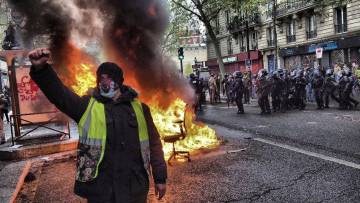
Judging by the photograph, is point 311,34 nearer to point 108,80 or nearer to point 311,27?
point 311,27

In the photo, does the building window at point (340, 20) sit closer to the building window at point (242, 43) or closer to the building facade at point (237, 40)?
the building facade at point (237, 40)

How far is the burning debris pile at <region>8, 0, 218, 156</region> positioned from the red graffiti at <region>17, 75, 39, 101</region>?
0.84 m

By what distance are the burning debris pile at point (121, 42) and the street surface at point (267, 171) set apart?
1311 mm

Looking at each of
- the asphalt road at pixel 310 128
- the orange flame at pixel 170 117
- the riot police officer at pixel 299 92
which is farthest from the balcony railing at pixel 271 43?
the orange flame at pixel 170 117

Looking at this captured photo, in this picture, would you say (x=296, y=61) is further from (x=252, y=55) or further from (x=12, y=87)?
(x=12, y=87)

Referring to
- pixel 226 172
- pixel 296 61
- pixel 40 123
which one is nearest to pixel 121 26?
pixel 40 123

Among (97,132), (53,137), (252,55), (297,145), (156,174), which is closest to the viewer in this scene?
(97,132)

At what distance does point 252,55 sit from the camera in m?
40.1

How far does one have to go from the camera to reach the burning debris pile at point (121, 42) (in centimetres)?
950

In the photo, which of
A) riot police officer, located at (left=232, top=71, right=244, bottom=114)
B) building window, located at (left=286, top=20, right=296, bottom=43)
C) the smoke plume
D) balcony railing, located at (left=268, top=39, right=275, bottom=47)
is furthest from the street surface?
balcony railing, located at (left=268, top=39, right=275, bottom=47)

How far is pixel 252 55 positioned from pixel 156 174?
124 feet

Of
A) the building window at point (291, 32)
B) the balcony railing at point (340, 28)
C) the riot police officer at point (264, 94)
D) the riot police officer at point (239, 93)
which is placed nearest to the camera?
the riot police officer at point (264, 94)

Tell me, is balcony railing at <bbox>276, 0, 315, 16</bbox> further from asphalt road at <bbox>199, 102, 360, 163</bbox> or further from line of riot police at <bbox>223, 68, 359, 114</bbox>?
asphalt road at <bbox>199, 102, 360, 163</bbox>

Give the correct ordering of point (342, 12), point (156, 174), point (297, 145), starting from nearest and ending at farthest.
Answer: point (156, 174), point (297, 145), point (342, 12)
